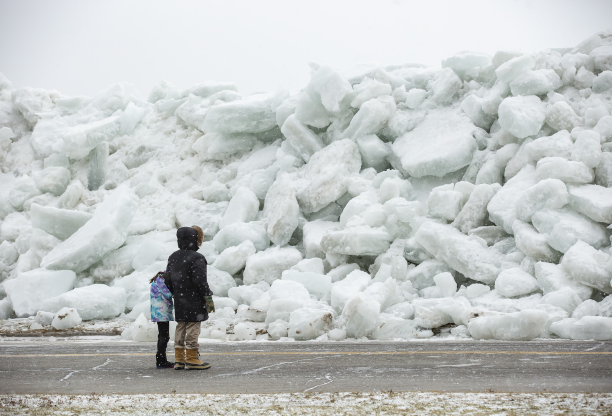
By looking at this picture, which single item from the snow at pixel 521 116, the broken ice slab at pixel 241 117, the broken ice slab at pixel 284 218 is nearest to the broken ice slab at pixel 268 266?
the broken ice slab at pixel 284 218

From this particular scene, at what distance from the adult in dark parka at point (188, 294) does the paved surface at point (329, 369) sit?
0.18 meters

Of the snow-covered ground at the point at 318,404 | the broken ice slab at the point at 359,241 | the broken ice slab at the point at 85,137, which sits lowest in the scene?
the snow-covered ground at the point at 318,404

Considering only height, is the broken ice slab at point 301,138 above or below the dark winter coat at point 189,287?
above

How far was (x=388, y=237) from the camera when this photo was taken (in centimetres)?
948

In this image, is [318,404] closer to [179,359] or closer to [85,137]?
[179,359]

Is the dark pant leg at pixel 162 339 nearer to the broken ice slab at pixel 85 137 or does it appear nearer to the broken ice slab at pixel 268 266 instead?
the broken ice slab at pixel 268 266

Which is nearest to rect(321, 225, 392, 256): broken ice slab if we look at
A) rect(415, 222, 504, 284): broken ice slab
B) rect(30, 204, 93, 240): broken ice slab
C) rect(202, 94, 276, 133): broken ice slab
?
rect(415, 222, 504, 284): broken ice slab

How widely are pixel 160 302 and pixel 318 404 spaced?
82.8 inches

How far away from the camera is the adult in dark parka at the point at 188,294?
4.71m

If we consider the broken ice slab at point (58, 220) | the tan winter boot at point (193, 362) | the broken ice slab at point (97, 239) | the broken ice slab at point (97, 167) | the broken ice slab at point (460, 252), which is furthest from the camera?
the broken ice slab at point (97, 167)

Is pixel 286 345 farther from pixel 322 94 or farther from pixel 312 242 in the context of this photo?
pixel 322 94

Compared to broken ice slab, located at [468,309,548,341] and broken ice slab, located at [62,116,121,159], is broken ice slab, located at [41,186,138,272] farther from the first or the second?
broken ice slab, located at [468,309,548,341]

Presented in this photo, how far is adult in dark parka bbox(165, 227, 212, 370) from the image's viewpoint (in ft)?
15.4

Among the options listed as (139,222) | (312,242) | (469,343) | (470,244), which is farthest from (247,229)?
(469,343)
